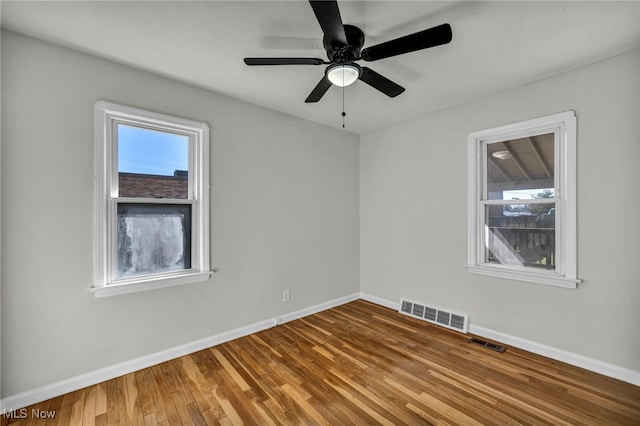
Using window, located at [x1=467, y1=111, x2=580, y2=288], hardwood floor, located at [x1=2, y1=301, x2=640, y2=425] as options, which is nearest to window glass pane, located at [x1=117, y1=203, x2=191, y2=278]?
hardwood floor, located at [x1=2, y1=301, x2=640, y2=425]

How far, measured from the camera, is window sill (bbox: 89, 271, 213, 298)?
2269 mm

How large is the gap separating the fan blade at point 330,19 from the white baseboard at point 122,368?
2.83 metres

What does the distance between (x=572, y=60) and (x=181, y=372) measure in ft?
13.7

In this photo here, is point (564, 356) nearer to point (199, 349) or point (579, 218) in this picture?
point (579, 218)

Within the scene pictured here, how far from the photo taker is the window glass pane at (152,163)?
8.04ft

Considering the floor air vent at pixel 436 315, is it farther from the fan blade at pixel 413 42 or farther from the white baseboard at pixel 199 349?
the fan blade at pixel 413 42

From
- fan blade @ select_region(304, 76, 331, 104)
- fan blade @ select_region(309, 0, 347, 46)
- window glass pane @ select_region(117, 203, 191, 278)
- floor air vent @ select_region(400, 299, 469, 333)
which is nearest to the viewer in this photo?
fan blade @ select_region(309, 0, 347, 46)

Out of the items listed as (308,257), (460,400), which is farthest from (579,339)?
(308,257)

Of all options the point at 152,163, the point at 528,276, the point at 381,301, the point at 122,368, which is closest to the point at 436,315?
the point at 381,301

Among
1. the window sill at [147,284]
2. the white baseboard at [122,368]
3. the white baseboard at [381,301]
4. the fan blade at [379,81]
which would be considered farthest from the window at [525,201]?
the window sill at [147,284]

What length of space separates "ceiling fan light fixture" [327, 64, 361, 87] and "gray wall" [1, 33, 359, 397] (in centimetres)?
150

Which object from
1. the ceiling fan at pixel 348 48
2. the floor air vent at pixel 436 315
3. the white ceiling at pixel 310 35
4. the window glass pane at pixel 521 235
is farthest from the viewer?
the floor air vent at pixel 436 315

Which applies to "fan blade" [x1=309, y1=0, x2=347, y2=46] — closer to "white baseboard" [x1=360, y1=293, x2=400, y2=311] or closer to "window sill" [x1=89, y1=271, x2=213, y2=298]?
"window sill" [x1=89, y1=271, x2=213, y2=298]

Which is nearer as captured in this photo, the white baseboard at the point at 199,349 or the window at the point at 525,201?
the white baseboard at the point at 199,349
